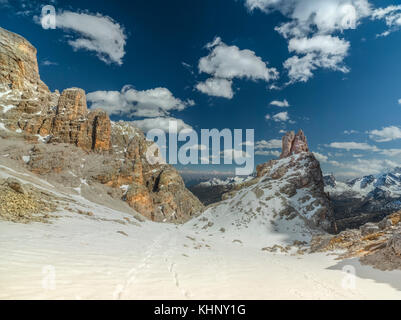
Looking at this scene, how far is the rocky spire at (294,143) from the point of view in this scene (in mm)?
90750

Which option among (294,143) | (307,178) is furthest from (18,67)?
(294,143)

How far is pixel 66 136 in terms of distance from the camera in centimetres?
9600

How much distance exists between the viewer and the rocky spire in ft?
298

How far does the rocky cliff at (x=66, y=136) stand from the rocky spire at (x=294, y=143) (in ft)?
220

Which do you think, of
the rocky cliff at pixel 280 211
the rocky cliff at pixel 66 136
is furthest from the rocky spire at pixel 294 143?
the rocky cliff at pixel 66 136

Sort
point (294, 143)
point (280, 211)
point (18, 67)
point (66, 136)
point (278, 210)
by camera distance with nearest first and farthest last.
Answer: point (280, 211), point (278, 210), point (294, 143), point (66, 136), point (18, 67)

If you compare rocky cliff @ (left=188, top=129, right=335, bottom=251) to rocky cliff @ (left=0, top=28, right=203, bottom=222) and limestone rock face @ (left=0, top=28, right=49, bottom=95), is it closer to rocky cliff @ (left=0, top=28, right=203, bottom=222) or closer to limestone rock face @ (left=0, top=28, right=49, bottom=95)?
rocky cliff @ (left=0, top=28, right=203, bottom=222)

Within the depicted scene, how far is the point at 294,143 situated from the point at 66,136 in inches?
4285

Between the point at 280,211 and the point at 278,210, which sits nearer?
the point at 280,211

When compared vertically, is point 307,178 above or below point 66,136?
below

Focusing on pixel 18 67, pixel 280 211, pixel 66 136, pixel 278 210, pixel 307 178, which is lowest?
pixel 280 211

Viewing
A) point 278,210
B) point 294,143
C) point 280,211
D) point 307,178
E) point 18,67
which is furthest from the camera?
point 18,67

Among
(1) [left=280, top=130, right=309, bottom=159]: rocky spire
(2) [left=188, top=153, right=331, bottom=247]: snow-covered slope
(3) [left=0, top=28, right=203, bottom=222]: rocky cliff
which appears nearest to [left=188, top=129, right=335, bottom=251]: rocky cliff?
(2) [left=188, top=153, right=331, bottom=247]: snow-covered slope

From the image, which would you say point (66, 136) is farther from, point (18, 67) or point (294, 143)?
point (294, 143)
